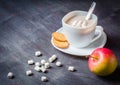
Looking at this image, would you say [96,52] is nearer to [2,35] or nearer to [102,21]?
[102,21]

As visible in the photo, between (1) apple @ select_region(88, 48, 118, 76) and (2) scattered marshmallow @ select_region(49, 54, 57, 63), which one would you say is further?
(2) scattered marshmallow @ select_region(49, 54, 57, 63)

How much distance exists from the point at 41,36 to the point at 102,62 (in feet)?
1.05

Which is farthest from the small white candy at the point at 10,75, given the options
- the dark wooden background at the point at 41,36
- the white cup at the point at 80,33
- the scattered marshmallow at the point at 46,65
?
the white cup at the point at 80,33

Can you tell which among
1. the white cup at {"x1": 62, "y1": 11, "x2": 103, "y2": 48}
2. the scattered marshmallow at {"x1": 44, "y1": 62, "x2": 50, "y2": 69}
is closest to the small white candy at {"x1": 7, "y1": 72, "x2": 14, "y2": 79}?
the scattered marshmallow at {"x1": 44, "y1": 62, "x2": 50, "y2": 69}

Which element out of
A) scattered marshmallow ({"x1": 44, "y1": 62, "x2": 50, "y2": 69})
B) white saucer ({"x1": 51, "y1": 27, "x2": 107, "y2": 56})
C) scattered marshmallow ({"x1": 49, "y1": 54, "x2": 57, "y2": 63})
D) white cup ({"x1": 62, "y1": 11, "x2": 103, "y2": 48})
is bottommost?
scattered marshmallow ({"x1": 44, "y1": 62, "x2": 50, "y2": 69})

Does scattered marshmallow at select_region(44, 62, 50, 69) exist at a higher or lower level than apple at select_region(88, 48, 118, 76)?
lower

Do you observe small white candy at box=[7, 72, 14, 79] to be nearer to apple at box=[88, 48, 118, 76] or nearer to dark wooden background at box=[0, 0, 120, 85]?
dark wooden background at box=[0, 0, 120, 85]

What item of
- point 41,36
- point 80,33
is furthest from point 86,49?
point 41,36

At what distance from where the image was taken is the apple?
86cm

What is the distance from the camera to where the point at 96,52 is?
90 cm

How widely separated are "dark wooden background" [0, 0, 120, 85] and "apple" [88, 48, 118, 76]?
0.08 ft

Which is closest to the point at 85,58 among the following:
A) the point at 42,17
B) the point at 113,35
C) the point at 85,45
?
the point at 85,45

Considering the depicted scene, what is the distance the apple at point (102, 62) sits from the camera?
Result: 86 cm

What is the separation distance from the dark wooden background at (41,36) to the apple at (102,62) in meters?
0.03
